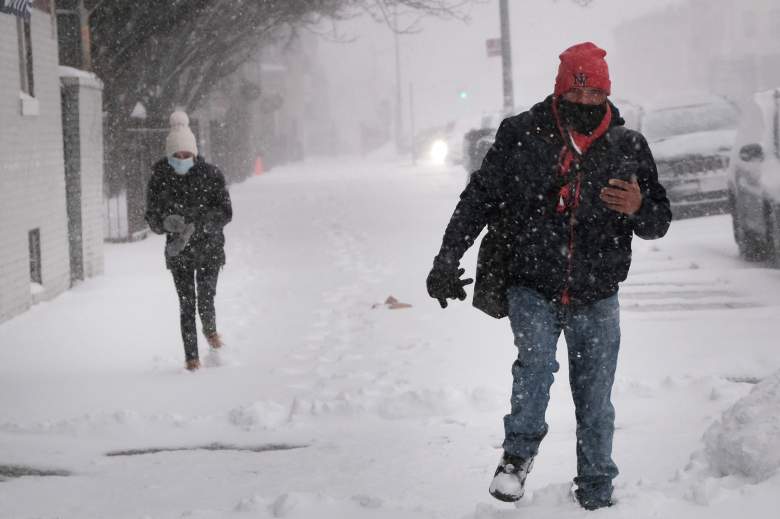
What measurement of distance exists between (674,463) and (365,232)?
1304cm

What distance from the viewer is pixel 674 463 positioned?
5305 mm

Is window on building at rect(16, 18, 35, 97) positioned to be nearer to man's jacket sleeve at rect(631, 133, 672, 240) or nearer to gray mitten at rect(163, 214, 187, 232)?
gray mitten at rect(163, 214, 187, 232)

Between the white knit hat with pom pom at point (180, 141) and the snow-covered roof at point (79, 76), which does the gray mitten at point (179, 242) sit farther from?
the snow-covered roof at point (79, 76)

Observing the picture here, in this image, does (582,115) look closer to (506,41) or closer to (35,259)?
(35,259)

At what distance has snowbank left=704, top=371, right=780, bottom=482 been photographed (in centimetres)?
438

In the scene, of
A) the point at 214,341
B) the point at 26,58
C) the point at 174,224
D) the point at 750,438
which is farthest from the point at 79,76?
the point at 750,438

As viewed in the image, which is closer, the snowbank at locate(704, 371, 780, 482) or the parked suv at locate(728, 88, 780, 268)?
the snowbank at locate(704, 371, 780, 482)

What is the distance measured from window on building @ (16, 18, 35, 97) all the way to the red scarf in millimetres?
8373

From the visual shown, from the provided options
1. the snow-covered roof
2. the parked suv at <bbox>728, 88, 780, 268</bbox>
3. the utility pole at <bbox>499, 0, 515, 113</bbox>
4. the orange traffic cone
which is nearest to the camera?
the parked suv at <bbox>728, 88, 780, 268</bbox>

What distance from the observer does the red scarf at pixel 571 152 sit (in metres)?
4.25

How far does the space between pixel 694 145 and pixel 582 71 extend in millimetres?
12605

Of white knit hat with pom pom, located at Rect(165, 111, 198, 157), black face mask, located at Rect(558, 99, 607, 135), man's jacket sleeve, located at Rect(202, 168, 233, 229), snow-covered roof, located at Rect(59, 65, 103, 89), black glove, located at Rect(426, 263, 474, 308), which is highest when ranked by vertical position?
snow-covered roof, located at Rect(59, 65, 103, 89)

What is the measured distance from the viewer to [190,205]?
8.10m

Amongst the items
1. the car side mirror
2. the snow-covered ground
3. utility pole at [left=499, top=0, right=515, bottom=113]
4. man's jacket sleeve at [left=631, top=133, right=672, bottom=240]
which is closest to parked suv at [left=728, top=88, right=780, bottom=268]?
the car side mirror
